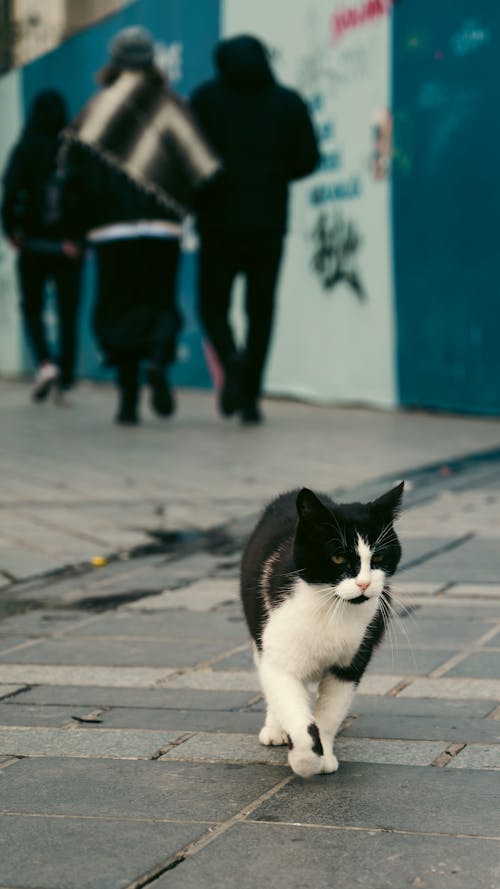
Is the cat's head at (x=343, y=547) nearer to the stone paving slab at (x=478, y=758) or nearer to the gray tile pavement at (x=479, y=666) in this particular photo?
the stone paving slab at (x=478, y=758)

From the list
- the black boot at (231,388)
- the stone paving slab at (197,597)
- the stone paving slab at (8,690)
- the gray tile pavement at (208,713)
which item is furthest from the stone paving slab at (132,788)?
the black boot at (231,388)

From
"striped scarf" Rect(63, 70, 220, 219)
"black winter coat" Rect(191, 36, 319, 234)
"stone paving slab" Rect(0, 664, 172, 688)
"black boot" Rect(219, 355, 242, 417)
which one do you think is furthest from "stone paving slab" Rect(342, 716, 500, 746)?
"striped scarf" Rect(63, 70, 220, 219)

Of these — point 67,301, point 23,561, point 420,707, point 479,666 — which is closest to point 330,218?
point 67,301

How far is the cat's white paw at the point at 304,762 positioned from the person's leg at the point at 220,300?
21.9 ft

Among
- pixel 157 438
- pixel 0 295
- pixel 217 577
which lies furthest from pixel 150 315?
pixel 0 295

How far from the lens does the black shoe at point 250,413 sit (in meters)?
10.2

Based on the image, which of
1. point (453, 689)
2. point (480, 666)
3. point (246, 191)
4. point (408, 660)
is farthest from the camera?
point (246, 191)

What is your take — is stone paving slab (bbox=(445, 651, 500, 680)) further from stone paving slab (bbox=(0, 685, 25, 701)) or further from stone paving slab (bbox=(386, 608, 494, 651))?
stone paving slab (bbox=(0, 685, 25, 701))

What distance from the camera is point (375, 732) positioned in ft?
11.8

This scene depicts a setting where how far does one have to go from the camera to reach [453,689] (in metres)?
3.94

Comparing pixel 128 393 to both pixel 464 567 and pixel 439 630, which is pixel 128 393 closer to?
pixel 464 567

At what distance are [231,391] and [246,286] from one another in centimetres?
68

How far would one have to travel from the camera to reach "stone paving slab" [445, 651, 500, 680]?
407 centimetres

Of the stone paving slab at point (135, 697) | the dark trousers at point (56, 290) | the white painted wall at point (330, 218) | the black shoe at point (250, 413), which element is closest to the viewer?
the stone paving slab at point (135, 697)
